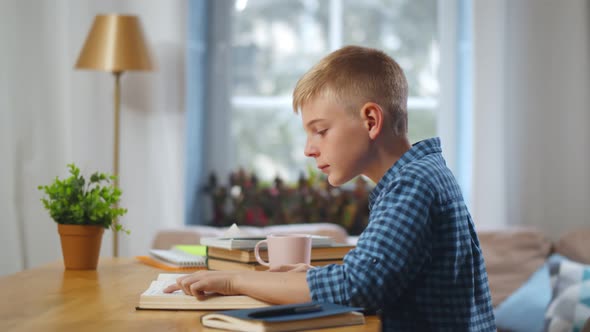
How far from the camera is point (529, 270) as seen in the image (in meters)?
3.49

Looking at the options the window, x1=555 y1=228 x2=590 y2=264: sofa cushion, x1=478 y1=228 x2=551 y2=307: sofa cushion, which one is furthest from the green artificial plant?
the window

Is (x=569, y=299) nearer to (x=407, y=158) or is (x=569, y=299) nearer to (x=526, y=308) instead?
(x=526, y=308)

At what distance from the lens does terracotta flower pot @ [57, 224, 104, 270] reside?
1.81m

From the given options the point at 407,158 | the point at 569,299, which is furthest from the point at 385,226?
the point at 569,299

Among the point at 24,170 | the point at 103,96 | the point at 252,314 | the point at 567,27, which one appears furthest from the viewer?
the point at 567,27

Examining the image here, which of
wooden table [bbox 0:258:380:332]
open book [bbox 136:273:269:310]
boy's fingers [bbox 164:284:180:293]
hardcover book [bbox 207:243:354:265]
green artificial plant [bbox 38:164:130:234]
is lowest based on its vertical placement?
wooden table [bbox 0:258:380:332]

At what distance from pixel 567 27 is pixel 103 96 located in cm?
230

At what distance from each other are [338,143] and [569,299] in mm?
1947

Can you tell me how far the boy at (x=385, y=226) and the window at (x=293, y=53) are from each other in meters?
2.94

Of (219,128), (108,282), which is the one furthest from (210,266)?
(219,128)

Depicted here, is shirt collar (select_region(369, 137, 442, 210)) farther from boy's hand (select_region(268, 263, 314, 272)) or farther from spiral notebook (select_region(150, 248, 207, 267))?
spiral notebook (select_region(150, 248, 207, 267))

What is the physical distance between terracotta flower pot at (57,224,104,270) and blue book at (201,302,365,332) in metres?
0.76

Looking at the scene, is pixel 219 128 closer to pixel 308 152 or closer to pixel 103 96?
pixel 103 96

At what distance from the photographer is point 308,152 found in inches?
54.9
